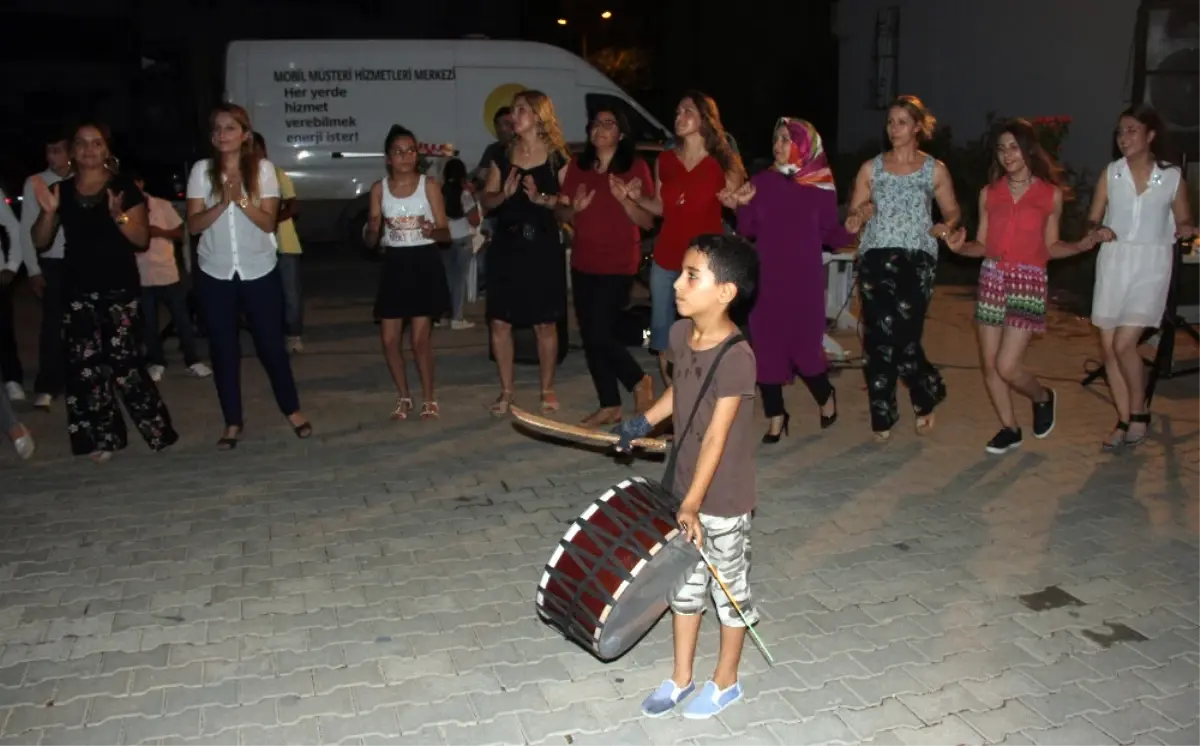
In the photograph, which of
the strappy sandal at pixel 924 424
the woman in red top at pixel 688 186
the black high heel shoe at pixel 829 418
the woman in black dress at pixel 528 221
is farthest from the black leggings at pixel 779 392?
the woman in black dress at pixel 528 221

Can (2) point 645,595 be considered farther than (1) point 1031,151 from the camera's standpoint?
No

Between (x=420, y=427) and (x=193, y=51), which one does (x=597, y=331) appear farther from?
(x=193, y=51)

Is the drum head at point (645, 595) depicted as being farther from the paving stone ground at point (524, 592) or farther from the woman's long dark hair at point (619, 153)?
the woman's long dark hair at point (619, 153)

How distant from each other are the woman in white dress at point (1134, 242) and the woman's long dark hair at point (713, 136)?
2.09 meters

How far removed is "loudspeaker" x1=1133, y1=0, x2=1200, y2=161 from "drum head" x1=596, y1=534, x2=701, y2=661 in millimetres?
7923

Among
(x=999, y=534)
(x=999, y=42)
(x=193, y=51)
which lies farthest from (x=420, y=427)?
(x=193, y=51)

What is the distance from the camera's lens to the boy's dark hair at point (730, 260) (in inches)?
133

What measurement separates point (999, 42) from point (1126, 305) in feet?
35.2

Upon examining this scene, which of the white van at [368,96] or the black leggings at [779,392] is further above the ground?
the white van at [368,96]

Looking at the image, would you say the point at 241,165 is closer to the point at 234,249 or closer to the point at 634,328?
the point at 234,249

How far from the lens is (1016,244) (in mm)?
6090

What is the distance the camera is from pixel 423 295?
22.8 feet

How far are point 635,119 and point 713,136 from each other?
398 inches

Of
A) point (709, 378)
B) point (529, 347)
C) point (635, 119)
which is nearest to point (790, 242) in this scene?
point (529, 347)
